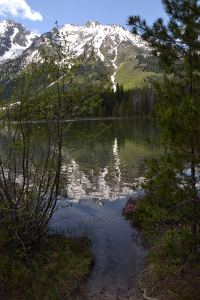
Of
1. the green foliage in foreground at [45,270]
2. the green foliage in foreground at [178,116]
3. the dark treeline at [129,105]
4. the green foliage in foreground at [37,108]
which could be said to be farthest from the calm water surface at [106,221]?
the dark treeline at [129,105]

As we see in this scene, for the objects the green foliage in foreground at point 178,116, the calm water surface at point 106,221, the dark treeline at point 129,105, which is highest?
the dark treeline at point 129,105

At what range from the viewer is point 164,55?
904 cm

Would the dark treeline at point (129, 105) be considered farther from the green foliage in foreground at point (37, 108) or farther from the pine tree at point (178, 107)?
the pine tree at point (178, 107)

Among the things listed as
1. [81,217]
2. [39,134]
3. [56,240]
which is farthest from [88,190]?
[39,134]

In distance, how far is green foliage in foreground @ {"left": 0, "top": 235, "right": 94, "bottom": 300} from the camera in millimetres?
8266

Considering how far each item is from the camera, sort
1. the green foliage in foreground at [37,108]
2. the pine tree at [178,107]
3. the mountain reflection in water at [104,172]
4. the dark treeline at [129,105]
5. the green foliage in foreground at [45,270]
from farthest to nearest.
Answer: the dark treeline at [129,105]
the mountain reflection in water at [104,172]
the green foliage in foreground at [37,108]
the green foliage in foreground at [45,270]
the pine tree at [178,107]

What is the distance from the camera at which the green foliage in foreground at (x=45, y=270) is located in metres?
8.27

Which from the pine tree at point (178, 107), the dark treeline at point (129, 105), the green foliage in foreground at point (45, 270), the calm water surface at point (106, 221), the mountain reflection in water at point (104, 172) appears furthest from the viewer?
the dark treeline at point (129, 105)

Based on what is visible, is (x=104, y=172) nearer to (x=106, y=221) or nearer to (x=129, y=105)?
(x=106, y=221)

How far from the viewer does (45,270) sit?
30.9 ft

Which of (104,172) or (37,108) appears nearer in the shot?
(37,108)

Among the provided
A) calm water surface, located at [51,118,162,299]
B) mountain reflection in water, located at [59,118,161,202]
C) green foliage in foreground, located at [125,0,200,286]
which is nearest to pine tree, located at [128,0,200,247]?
green foliage in foreground, located at [125,0,200,286]

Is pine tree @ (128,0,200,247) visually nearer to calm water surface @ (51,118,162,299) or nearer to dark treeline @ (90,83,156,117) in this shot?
calm water surface @ (51,118,162,299)

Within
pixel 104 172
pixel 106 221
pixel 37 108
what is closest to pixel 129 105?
pixel 104 172
